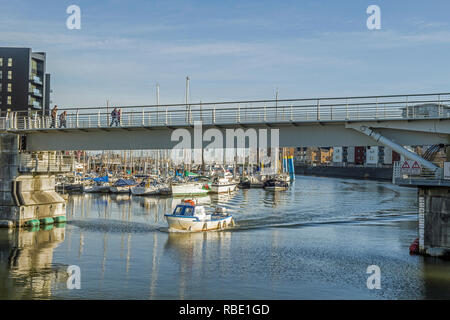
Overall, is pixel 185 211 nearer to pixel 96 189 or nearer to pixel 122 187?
pixel 122 187

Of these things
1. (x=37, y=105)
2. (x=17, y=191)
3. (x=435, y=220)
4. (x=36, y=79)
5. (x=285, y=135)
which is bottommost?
(x=435, y=220)

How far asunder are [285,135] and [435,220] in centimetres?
1258

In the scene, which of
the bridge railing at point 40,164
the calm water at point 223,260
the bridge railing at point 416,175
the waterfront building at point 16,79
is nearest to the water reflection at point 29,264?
the calm water at point 223,260

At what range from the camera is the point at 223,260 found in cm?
3244

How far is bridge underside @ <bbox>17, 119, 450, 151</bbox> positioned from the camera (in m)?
34.8

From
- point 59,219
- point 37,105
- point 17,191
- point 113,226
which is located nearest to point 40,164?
point 17,191

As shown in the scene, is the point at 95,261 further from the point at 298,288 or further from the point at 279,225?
the point at 279,225

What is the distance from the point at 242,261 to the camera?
32250 mm

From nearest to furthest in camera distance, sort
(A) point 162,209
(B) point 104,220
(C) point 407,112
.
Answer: (C) point 407,112, (B) point 104,220, (A) point 162,209

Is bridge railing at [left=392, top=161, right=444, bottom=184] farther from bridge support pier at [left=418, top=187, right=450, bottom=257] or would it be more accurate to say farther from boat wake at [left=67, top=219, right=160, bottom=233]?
boat wake at [left=67, top=219, right=160, bottom=233]

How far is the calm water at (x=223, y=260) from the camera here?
83.8 feet

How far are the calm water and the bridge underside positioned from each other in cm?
773
